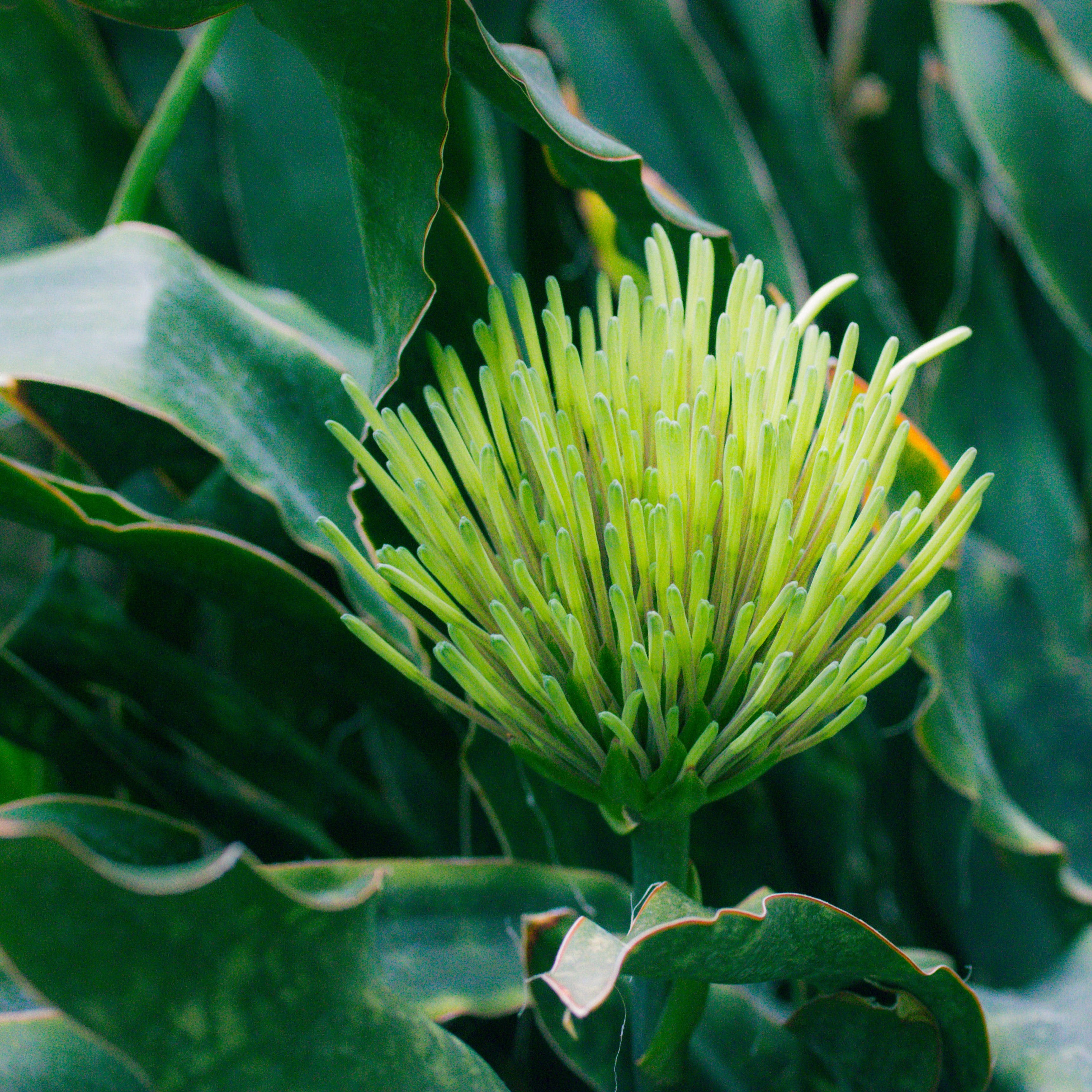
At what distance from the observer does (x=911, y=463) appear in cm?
28

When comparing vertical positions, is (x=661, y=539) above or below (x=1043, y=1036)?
above

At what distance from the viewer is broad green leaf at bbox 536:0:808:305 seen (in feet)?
1.56

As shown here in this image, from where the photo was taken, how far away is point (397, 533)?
0.93ft

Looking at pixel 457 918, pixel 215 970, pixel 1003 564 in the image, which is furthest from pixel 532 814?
pixel 1003 564

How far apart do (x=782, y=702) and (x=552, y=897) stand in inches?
5.1

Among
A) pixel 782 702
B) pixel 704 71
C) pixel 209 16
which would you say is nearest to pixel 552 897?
pixel 782 702

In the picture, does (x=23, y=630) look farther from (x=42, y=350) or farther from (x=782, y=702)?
(x=782, y=702)

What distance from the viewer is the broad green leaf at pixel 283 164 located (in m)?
0.47

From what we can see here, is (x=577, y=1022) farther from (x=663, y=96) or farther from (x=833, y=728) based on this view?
(x=663, y=96)

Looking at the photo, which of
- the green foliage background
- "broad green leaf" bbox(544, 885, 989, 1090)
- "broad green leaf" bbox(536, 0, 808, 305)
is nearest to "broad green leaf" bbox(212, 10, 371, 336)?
the green foliage background

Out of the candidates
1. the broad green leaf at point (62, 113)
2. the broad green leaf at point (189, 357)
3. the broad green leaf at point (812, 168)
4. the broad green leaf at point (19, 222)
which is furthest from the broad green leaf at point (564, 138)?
the broad green leaf at point (19, 222)

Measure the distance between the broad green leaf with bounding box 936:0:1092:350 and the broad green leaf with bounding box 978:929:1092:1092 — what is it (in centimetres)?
32

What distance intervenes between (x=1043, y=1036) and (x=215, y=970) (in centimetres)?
25

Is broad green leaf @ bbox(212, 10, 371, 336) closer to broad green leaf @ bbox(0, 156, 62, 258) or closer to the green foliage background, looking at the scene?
the green foliage background
